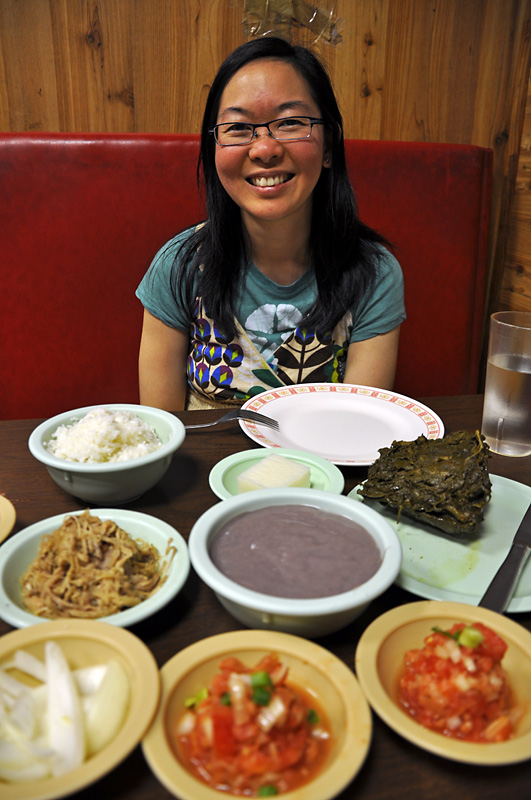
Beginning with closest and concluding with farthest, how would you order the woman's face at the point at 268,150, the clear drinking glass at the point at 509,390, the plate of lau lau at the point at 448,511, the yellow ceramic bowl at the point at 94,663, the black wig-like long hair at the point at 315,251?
the yellow ceramic bowl at the point at 94,663, the plate of lau lau at the point at 448,511, the clear drinking glass at the point at 509,390, the woman's face at the point at 268,150, the black wig-like long hair at the point at 315,251

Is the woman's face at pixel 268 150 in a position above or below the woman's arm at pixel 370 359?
above

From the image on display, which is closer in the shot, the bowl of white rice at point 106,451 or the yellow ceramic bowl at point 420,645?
the yellow ceramic bowl at point 420,645

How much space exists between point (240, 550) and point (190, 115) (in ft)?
8.41

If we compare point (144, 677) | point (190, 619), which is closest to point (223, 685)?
point (144, 677)

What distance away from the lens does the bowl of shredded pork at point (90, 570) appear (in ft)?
2.93

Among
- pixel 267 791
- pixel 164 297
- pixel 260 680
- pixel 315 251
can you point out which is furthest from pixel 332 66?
pixel 267 791

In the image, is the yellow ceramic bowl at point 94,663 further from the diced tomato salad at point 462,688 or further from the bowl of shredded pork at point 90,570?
the diced tomato salad at point 462,688

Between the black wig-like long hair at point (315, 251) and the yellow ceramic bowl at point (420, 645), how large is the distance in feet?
4.44

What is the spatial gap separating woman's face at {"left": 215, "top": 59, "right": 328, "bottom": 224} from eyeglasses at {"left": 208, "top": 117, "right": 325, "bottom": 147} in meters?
0.01

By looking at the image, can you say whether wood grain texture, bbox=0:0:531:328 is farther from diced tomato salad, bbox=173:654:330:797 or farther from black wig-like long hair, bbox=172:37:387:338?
diced tomato salad, bbox=173:654:330:797

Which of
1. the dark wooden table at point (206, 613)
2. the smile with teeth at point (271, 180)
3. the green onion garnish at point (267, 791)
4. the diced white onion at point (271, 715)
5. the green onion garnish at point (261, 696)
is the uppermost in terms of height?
the smile with teeth at point (271, 180)

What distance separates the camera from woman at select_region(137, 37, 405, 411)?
2.06 meters


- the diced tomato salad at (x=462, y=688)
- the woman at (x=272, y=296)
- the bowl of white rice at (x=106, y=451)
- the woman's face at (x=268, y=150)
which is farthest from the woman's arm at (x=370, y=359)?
the diced tomato salad at (x=462, y=688)

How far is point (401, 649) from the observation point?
820mm
